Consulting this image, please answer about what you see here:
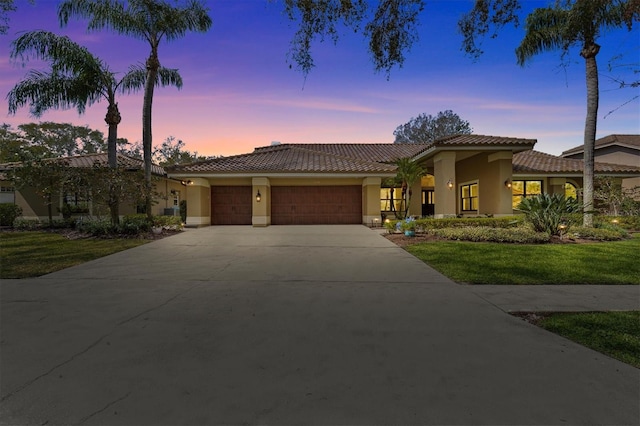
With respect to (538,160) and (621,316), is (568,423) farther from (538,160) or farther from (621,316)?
(538,160)

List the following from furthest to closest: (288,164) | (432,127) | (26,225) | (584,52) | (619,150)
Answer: (432,127), (619,150), (288,164), (26,225), (584,52)

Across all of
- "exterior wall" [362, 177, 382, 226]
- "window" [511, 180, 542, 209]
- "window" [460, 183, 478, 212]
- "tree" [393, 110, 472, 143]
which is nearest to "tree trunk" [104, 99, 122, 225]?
"exterior wall" [362, 177, 382, 226]

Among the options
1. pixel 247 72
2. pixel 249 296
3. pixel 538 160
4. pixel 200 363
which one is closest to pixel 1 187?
pixel 247 72

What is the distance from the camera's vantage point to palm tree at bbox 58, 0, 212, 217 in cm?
1264

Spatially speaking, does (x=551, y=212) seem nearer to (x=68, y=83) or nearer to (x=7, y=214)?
(x=68, y=83)

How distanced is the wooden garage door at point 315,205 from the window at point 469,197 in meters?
6.92

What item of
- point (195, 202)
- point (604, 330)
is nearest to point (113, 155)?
point (195, 202)

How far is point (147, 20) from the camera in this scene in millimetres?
13469

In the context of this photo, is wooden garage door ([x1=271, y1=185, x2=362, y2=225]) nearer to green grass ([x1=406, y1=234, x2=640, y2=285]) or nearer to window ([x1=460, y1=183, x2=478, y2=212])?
window ([x1=460, y1=183, x2=478, y2=212])

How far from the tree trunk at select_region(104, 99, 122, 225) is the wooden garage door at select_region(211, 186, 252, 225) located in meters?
5.94

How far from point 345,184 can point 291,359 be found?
1723cm

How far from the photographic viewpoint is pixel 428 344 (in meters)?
3.30

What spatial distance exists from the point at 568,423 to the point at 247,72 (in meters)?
12.3

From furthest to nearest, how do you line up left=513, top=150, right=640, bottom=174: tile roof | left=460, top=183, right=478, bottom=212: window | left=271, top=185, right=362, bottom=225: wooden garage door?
left=271, top=185, right=362, bottom=225: wooden garage door → left=460, top=183, right=478, bottom=212: window → left=513, top=150, right=640, bottom=174: tile roof
